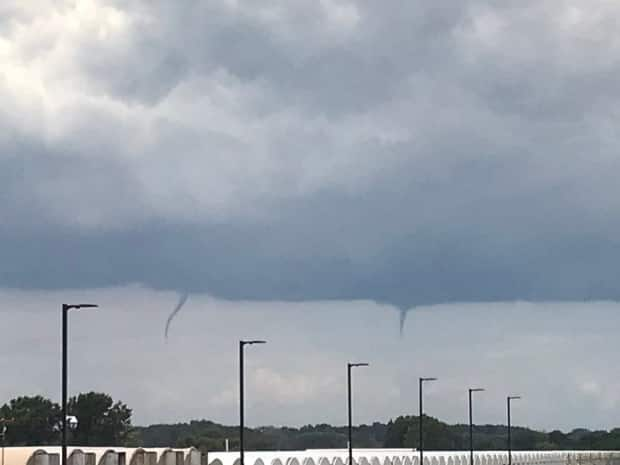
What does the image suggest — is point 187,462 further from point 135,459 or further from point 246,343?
point 246,343

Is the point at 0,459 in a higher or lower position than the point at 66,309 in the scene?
lower

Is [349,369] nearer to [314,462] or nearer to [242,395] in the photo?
[314,462]

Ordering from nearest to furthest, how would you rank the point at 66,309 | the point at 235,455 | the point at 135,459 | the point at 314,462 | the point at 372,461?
the point at 66,309 < the point at 135,459 < the point at 235,455 < the point at 314,462 < the point at 372,461

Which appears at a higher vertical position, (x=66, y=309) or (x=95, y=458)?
(x=66, y=309)

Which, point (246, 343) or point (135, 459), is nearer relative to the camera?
point (246, 343)

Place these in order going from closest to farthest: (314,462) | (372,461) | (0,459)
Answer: (0,459) → (314,462) → (372,461)

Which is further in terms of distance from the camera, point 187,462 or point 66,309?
point 187,462

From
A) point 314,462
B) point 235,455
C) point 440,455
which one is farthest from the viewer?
point 440,455

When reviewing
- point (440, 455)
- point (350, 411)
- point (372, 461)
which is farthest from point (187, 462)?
point (440, 455)

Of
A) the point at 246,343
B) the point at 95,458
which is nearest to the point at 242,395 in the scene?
the point at 246,343
